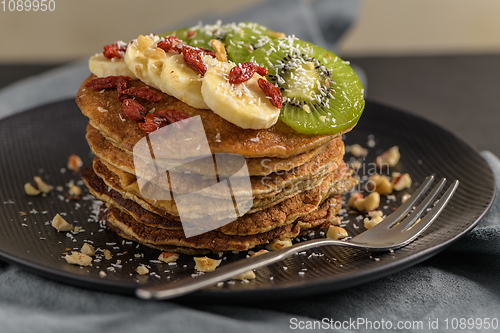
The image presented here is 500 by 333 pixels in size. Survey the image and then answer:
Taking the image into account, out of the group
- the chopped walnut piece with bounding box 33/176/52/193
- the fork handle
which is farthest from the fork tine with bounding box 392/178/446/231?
the chopped walnut piece with bounding box 33/176/52/193

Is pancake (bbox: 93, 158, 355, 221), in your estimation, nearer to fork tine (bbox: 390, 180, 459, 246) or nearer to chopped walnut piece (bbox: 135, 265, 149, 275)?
chopped walnut piece (bbox: 135, 265, 149, 275)

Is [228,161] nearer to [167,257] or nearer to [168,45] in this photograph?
[167,257]

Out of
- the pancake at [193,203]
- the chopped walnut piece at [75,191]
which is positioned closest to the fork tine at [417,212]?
the pancake at [193,203]

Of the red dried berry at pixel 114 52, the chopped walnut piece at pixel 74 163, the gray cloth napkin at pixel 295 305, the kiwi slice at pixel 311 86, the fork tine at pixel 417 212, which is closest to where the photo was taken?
the gray cloth napkin at pixel 295 305

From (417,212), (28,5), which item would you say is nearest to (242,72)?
(417,212)

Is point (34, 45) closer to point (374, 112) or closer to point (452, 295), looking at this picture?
point (374, 112)

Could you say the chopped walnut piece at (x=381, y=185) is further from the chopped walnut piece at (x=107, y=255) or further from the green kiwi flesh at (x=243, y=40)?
the chopped walnut piece at (x=107, y=255)
